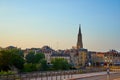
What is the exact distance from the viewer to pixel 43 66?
406 ft

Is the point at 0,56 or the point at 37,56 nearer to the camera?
the point at 0,56

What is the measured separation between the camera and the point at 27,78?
59094mm

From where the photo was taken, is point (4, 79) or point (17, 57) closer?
point (4, 79)

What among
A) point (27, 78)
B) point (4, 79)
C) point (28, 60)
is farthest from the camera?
point (28, 60)

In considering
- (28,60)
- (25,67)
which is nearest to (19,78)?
(25,67)

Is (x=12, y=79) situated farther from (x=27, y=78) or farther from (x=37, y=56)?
(x=37, y=56)

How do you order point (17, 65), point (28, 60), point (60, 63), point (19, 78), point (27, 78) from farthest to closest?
1. point (28, 60)
2. point (60, 63)
3. point (17, 65)
4. point (27, 78)
5. point (19, 78)

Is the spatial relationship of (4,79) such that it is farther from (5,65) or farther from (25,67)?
(25,67)

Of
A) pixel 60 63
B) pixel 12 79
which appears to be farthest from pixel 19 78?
pixel 60 63

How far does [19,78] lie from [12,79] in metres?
1.86

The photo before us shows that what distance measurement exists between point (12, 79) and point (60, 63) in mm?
82988

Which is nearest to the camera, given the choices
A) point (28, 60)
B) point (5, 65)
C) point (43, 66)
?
point (5, 65)

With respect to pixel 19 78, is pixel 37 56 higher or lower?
higher

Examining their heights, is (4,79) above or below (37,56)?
below
